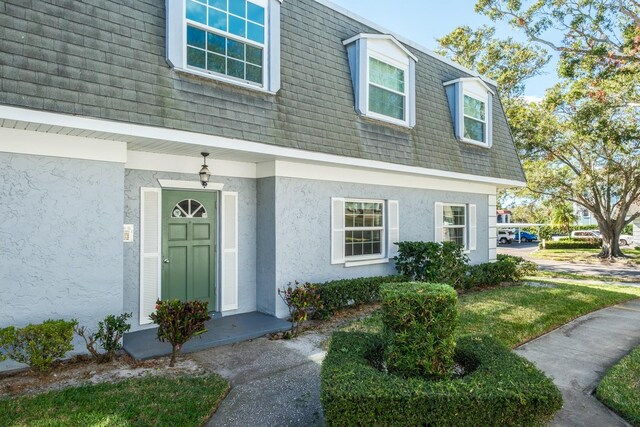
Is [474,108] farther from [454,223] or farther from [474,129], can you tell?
[454,223]

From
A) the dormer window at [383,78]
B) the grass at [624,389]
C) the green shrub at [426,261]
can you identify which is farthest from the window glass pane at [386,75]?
the grass at [624,389]

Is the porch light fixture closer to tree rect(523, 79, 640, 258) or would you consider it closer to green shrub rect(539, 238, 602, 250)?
tree rect(523, 79, 640, 258)

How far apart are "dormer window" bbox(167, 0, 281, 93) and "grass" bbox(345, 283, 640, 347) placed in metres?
4.59

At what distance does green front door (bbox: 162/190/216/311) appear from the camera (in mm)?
6566

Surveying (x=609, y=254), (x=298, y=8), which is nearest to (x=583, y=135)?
(x=609, y=254)

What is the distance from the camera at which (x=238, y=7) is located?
6.17 m

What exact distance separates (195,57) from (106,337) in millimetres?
4140

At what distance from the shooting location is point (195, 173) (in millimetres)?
6758

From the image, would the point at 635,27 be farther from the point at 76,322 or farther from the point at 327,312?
the point at 76,322

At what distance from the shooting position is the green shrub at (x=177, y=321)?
486 centimetres

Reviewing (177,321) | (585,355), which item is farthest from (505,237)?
(177,321)

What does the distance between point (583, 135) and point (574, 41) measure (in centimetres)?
504

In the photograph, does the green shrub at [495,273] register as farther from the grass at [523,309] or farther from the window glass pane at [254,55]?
the window glass pane at [254,55]

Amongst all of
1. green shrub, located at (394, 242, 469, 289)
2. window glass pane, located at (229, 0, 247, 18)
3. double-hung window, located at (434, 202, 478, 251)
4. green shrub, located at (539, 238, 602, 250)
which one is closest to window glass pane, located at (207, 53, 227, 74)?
window glass pane, located at (229, 0, 247, 18)
